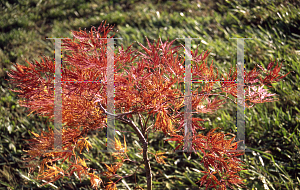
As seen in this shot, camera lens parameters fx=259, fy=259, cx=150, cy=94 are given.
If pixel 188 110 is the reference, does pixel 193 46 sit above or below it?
above

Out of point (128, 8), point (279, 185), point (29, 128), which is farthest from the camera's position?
point (128, 8)

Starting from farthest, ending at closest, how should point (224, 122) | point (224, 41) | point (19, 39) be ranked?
point (19, 39) < point (224, 41) < point (224, 122)

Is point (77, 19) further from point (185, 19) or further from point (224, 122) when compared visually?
point (224, 122)

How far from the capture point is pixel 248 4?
337cm

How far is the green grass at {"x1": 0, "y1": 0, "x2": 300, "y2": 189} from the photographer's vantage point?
185 cm

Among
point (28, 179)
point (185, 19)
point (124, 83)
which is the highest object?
Result: point (185, 19)

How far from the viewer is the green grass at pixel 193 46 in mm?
1854

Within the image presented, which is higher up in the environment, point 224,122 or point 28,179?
point 224,122

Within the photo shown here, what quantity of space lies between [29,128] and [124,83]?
1.58 metres

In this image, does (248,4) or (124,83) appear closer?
(124,83)

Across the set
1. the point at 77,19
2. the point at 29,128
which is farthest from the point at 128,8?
the point at 29,128

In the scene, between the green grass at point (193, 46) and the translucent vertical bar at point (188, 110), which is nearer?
the translucent vertical bar at point (188, 110)

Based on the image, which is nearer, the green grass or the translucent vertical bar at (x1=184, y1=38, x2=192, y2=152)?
the translucent vertical bar at (x1=184, y1=38, x2=192, y2=152)

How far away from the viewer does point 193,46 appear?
2975mm
